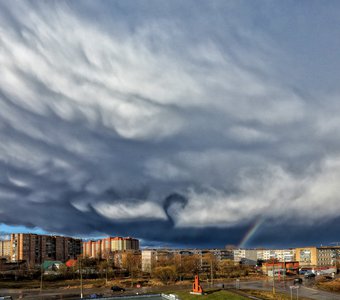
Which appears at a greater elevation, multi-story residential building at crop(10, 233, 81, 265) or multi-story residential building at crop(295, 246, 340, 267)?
multi-story residential building at crop(10, 233, 81, 265)

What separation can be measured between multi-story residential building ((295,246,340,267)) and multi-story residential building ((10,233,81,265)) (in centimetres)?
11669

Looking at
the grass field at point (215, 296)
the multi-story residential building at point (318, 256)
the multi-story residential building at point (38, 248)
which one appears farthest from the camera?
the multi-story residential building at point (318, 256)

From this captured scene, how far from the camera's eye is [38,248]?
178000 millimetres

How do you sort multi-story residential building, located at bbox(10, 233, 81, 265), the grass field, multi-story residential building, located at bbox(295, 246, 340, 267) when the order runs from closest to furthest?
the grass field → multi-story residential building, located at bbox(10, 233, 81, 265) → multi-story residential building, located at bbox(295, 246, 340, 267)

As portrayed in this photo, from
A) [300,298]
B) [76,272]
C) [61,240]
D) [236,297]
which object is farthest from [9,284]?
[61,240]

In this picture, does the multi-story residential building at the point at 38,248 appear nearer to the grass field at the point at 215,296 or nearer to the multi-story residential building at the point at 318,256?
the grass field at the point at 215,296

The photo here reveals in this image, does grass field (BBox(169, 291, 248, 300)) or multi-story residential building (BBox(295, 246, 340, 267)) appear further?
multi-story residential building (BBox(295, 246, 340, 267))

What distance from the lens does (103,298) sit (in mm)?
70438

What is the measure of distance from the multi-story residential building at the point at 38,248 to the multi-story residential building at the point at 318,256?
116694mm

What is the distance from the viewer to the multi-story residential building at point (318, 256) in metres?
186

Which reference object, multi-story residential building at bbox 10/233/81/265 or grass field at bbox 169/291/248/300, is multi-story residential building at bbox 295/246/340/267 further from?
grass field at bbox 169/291/248/300

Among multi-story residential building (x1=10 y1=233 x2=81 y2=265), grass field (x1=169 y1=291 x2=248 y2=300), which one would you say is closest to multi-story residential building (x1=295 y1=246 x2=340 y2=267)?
multi-story residential building (x1=10 y1=233 x2=81 y2=265)

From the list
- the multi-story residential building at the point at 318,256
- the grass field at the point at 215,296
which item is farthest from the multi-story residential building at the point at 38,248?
the multi-story residential building at the point at 318,256

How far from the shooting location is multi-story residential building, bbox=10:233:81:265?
16881 centimetres
